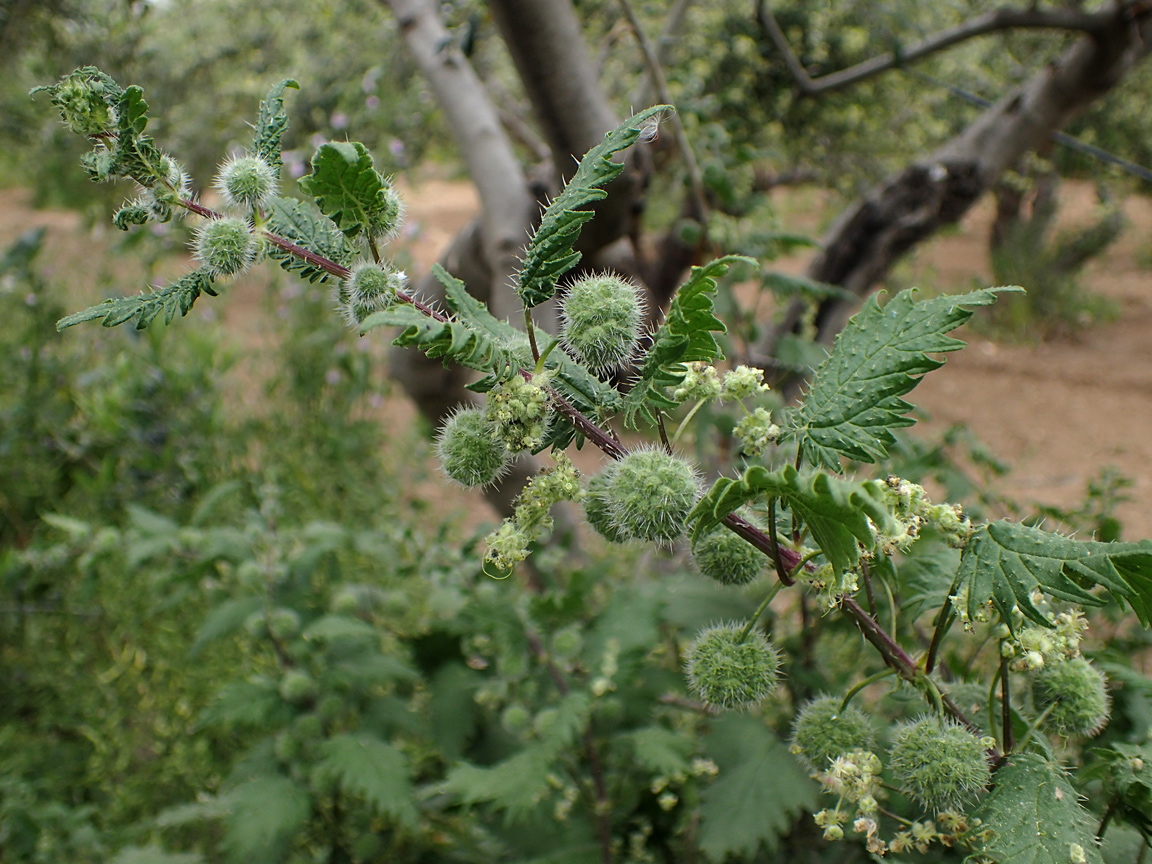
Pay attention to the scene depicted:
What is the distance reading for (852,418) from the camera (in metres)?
0.77

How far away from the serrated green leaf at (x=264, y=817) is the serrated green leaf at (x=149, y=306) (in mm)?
1159

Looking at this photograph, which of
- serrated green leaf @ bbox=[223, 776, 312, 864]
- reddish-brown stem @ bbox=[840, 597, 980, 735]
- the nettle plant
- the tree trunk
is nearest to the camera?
the nettle plant

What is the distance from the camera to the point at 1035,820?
2.40 ft

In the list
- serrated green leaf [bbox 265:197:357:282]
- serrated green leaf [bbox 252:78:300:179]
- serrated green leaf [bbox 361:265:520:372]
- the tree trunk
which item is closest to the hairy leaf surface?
serrated green leaf [bbox 361:265:520:372]

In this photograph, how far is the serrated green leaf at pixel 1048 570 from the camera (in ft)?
2.23

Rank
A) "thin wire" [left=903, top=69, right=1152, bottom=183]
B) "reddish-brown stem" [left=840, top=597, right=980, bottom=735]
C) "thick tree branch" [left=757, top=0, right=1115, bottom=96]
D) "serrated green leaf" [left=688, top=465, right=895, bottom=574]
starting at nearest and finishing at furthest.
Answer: "serrated green leaf" [left=688, top=465, right=895, bottom=574] → "reddish-brown stem" [left=840, top=597, right=980, bottom=735] → "thick tree branch" [left=757, top=0, right=1115, bottom=96] → "thin wire" [left=903, top=69, right=1152, bottom=183]

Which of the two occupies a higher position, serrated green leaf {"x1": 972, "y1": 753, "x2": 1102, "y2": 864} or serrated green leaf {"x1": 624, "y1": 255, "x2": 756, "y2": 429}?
serrated green leaf {"x1": 624, "y1": 255, "x2": 756, "y2": 429}

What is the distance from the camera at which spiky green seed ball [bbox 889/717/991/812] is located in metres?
0.76

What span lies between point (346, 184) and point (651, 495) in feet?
1.28

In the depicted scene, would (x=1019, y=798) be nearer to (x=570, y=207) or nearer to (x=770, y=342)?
(x=570, y=207)

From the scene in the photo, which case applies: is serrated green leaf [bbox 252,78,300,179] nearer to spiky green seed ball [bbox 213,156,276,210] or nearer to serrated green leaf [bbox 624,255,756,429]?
spiky green seed ball [bbox 213,156,276,210]

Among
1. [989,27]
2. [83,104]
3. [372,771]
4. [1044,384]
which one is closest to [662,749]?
[372,771]

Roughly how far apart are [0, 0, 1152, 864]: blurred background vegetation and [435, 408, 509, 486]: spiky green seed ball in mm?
766

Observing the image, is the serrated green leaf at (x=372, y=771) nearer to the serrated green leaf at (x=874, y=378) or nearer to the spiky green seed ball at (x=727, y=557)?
the spiky green seed ball at (x=727, y=557)
